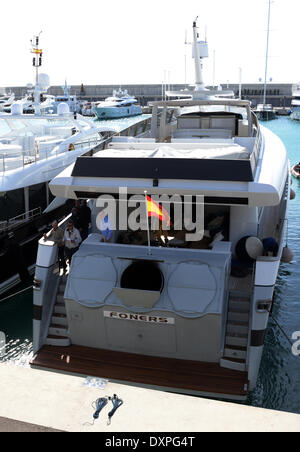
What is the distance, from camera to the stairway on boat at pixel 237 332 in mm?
6848

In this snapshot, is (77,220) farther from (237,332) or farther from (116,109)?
(116,109)

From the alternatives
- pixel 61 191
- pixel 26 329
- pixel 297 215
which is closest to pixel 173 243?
pixel 61 191

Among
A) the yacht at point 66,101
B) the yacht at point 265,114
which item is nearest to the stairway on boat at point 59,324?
the yacht at point 66,101

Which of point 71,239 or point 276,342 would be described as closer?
point 71,239

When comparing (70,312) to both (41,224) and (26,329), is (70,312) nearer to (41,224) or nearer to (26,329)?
(26,329)

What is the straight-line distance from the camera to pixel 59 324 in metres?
7.82

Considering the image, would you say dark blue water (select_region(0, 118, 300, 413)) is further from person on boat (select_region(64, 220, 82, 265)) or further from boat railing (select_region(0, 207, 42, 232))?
person on boat (select_region(64, 220, 82, 265))

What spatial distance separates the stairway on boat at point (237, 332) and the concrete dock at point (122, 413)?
12.4 ft

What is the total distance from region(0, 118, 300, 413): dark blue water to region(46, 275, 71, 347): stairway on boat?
4.88 feet

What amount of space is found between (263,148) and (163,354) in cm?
532

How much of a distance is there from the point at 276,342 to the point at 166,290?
3.48 metres

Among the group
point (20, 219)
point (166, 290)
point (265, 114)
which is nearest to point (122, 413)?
point (166, 290)

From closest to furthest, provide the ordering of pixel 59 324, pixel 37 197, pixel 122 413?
pixel 122 413 < pixel 59 324 < pixel 37 197

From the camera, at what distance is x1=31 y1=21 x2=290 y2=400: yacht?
6754 millimetres
